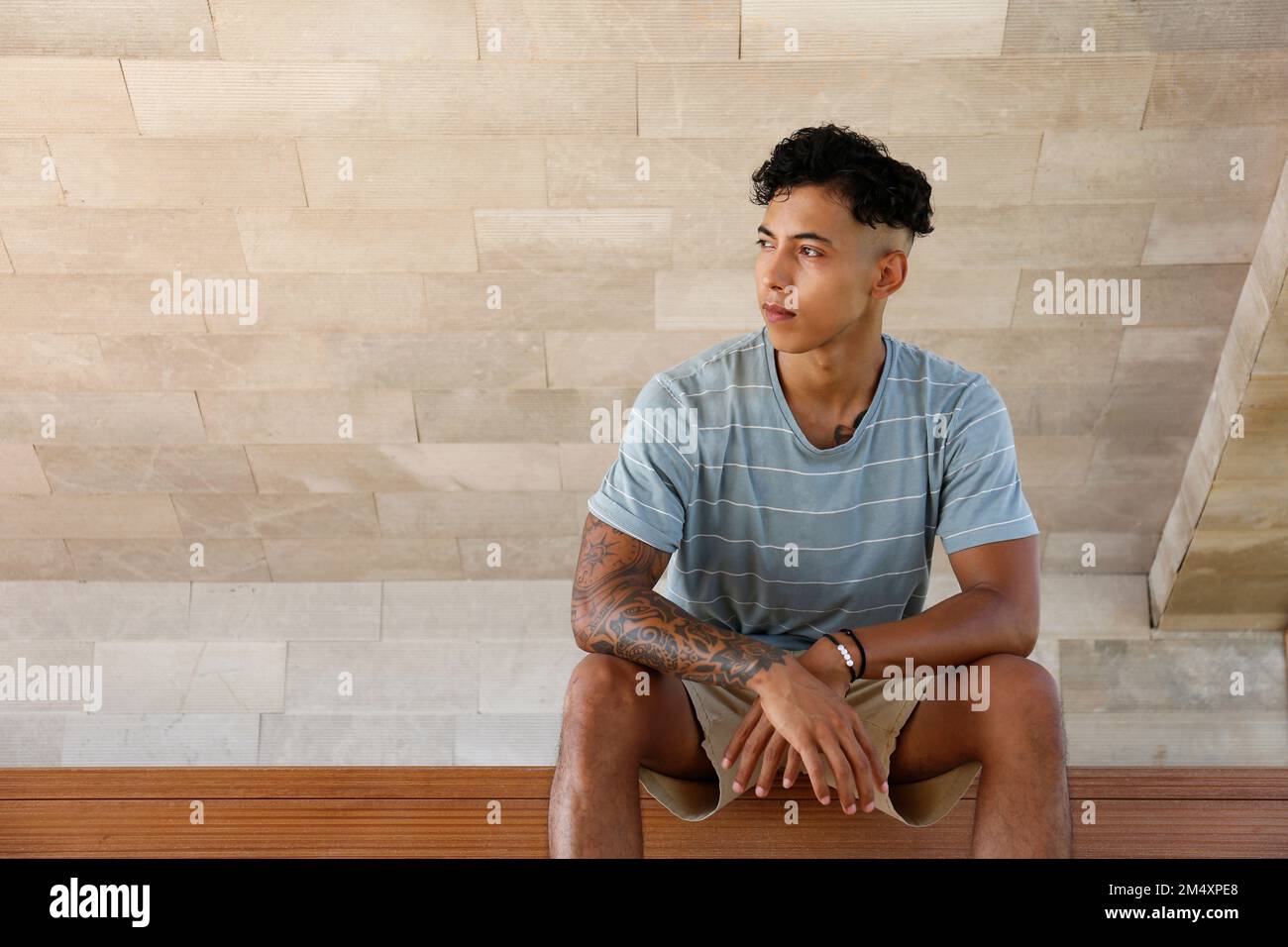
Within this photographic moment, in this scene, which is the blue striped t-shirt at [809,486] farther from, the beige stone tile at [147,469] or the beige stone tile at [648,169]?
the beige stone tile at [147,469]

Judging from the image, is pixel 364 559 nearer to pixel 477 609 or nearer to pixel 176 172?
pixel 477 609

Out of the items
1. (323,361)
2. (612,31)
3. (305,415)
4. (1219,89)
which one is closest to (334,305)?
(323,361)

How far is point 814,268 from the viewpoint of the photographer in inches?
69.6

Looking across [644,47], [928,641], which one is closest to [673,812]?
[928,641]

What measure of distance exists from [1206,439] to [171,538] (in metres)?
2.70

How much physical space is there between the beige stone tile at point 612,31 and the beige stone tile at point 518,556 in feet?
4.29

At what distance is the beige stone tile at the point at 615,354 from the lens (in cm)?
289

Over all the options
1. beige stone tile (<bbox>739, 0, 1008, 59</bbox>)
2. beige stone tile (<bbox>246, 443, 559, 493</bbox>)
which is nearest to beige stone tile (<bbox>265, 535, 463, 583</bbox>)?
beige stone tile (<bbox>246, 443, 559, 493</bbox>)

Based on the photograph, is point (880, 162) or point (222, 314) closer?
point (880, 162)

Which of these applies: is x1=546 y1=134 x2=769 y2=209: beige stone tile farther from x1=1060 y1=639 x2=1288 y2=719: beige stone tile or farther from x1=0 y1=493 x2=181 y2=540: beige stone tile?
x1=1060 y1=639 x2=1288 y2=719: beige stone tile

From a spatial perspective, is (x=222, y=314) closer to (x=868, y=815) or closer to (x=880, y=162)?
(x=880, y=162)

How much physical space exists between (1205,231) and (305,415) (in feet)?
7.10

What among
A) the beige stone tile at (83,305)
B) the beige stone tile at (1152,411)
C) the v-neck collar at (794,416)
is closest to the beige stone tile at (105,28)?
the beige stone tile at (83,305)
